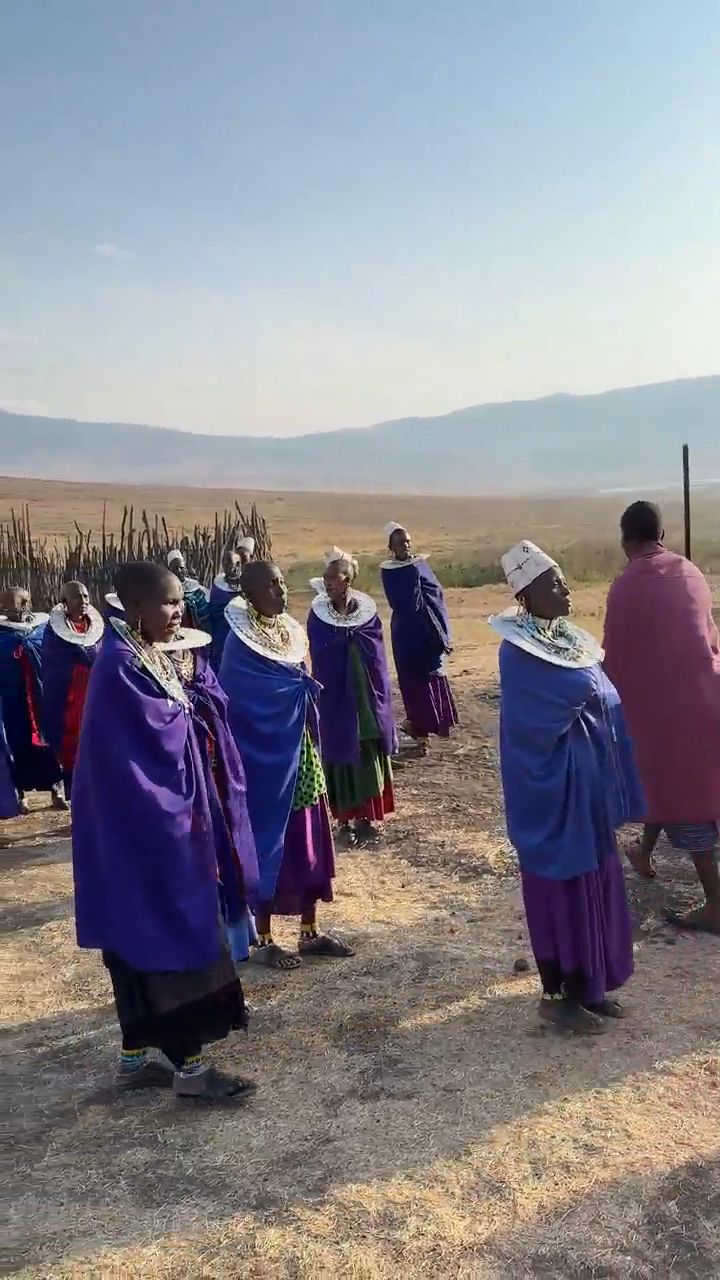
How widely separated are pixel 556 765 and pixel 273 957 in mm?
2094

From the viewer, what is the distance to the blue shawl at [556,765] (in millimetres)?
4215

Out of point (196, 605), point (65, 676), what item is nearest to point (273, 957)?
point (65, 676)

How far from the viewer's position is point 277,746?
16.6 feet

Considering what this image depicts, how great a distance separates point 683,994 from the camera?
4746 millimetres

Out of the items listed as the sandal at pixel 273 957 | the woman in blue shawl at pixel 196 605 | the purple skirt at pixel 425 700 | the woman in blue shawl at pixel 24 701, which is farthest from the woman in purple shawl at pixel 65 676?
the purple skirt at pixel 425 700

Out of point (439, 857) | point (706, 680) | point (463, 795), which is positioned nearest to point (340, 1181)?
point (706, 680)

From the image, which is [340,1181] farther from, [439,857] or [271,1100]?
[439,857]

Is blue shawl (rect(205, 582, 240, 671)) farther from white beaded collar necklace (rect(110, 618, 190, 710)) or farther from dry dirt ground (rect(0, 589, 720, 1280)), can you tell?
white beaded collar necklace (rect(110, 618, 190, 710))

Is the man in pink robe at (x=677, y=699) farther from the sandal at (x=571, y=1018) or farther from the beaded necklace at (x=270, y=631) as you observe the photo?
the beaded necklace at (x=270, y=631)

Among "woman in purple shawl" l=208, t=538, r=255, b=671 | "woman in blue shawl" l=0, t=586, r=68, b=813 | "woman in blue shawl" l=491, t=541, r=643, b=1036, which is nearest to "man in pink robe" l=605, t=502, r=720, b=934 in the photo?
"woman in blue shawl" l=491, t=541, r=643, b=1036

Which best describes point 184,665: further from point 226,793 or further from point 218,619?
point 218,619

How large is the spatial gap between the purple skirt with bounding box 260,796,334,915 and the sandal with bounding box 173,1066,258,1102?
1146mm

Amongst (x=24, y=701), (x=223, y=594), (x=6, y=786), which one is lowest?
(x=6, y=786)

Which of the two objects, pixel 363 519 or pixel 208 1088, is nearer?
pixel 208 1088
